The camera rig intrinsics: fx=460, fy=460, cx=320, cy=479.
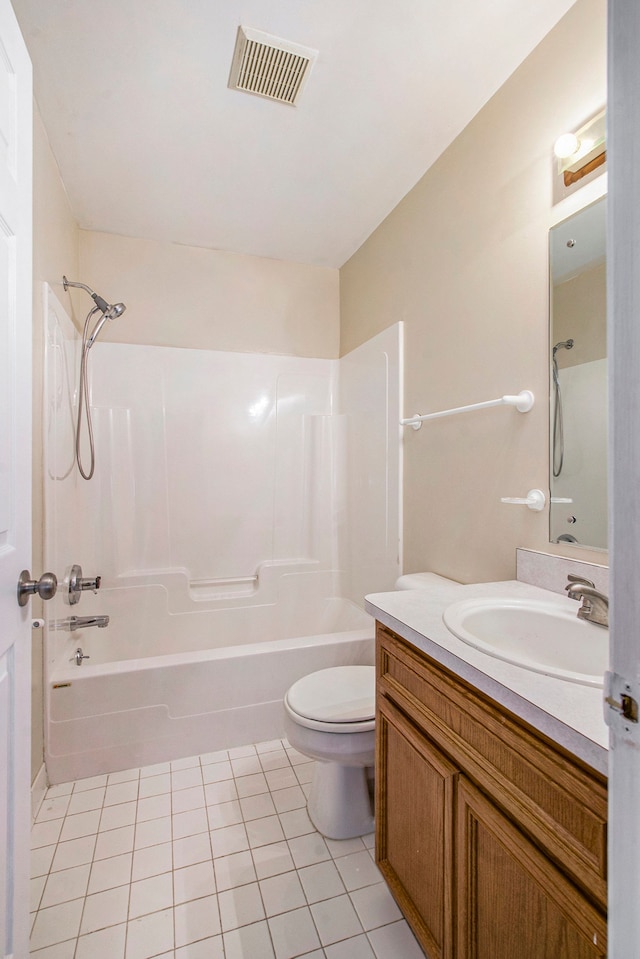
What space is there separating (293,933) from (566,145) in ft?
7.21

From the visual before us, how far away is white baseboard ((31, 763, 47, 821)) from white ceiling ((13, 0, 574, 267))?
2385 millimetres

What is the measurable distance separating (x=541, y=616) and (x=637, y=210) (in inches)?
39.9

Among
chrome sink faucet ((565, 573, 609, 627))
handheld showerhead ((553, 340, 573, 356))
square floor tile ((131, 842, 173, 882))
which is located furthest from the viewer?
square floor tile ((131, 842, 173, 882))

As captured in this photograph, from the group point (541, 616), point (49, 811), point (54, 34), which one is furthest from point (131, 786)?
point (54, 34)

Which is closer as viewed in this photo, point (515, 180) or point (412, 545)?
point (515, 180)

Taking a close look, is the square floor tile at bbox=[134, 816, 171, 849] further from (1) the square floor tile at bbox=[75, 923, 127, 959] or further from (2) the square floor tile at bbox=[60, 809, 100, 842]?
(1) the square floor tile at bbox=[75, 923, 127, 959]

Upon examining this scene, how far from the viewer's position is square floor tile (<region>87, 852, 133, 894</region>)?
4.38 feet

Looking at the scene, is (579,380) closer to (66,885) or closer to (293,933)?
(293,933)

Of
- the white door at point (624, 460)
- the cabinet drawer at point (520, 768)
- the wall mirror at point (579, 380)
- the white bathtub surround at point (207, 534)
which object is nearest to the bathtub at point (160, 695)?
the white bathtub surround at point (207, 534)

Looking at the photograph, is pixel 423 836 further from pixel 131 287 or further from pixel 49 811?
pixel 131 287

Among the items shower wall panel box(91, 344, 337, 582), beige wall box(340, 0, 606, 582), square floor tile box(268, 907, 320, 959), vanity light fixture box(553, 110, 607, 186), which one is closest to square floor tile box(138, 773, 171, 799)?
square floor tile box(268, 907, 320, 959)

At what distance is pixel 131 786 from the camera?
1771 mm

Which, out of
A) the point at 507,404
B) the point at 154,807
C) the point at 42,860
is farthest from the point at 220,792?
the point at 507,404

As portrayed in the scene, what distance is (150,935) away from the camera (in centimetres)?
119
